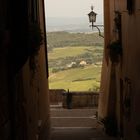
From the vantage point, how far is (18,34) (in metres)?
7.45

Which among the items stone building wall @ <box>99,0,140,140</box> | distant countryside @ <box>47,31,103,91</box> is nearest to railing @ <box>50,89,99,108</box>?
distant countryside @ <box>47,31,103,91</box>

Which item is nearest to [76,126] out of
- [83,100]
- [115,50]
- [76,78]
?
[115,50]

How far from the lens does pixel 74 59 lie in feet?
158

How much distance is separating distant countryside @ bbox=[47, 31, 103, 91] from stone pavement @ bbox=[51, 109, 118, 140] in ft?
43.1

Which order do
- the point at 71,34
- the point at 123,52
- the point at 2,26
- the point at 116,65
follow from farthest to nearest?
the point at 71,34
the point at 116,65
the point at 123,52
the point at 2,26

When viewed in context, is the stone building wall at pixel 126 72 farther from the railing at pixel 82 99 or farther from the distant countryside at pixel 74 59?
the distant countryside at pixel 74 59

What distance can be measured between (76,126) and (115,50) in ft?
20.1

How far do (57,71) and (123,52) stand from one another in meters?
29.4

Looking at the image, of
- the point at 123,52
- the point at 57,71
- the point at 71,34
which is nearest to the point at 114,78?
the point at 123,52

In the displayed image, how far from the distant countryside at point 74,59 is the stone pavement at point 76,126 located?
43.1 ft

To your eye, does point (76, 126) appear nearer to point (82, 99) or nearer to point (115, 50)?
point (115, 50)

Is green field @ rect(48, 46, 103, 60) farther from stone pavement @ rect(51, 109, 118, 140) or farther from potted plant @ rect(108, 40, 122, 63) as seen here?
potted plant @ rect(108, 40, 122, 63)

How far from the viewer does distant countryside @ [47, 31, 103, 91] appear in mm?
41781

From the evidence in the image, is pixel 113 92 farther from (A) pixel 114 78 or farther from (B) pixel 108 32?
(B) pixel 108 32
